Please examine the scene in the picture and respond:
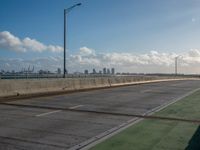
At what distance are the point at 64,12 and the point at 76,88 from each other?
816cm

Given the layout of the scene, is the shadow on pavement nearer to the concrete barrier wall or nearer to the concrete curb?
the concrete curb

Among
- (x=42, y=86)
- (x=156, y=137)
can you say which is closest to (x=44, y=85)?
(x=42, y=86)

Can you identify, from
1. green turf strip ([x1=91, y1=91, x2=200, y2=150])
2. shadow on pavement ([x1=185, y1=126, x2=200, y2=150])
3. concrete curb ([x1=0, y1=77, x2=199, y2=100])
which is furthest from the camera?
concrete curb ([x1=0, y1=77, x2=199, y2=100])

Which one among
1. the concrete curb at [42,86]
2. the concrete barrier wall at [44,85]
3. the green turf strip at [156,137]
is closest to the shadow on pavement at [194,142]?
the green turf strip at [156,137]

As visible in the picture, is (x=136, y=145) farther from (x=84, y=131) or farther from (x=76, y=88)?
(x=76, y=88)

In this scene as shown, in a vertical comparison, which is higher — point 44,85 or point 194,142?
point 44,85

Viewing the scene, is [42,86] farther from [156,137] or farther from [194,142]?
[194,142]

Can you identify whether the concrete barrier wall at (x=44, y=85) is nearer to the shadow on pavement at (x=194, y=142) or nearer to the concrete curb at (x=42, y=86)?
the concrete curb at (x=42, y=86)

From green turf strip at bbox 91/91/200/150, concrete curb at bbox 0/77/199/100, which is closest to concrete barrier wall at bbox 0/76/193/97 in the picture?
concrete curb at bbox 0/77/199/100

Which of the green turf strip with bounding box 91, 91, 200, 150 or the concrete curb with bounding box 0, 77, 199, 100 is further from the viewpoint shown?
the concrete curb with bounding box 0, 77, 199, 100

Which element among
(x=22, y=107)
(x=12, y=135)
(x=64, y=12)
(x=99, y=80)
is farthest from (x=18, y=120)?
(x=99, y=80)

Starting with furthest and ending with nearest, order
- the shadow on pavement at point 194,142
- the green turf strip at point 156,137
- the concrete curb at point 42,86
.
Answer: the concrete curb at point 42,86 → the green turf strip at point 156,137 → the shadow on pavement at point 194,142

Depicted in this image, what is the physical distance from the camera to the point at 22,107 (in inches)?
643

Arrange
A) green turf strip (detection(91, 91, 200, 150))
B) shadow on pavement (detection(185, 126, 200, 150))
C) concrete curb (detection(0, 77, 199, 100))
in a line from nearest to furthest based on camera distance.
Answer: shadow on pavement (detection(185, 126, 200, 150)) → green turf strip (detection(91, 91, 200, 150)) → concrete curb (detection(0, 77, 199, 100))
